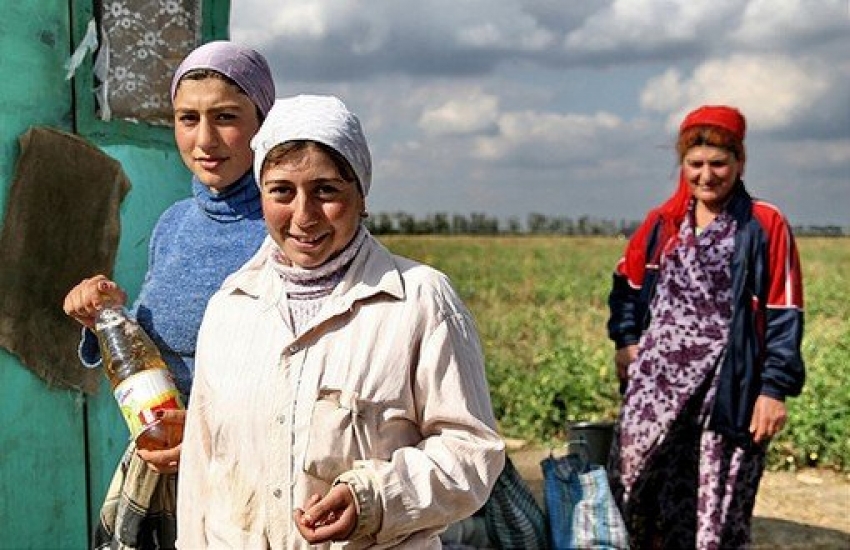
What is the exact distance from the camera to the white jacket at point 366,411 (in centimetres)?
202

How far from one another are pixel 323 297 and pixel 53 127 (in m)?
2.25

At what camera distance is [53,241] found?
4039mm

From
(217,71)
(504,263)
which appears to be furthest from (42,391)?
(504,263)

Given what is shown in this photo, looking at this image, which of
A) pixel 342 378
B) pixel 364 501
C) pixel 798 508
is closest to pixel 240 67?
pixel 342 378

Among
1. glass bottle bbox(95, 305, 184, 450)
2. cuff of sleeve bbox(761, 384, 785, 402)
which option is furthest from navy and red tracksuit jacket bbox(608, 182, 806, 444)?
glass bottle bbox(95, 305, 184, 450)

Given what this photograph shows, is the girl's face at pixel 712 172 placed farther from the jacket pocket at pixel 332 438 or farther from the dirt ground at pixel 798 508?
the jacket pocket at pixel 332 438

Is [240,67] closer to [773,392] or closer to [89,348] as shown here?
[89,348]

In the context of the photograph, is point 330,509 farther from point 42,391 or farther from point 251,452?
point 42,391

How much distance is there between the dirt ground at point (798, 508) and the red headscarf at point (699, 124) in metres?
2.20

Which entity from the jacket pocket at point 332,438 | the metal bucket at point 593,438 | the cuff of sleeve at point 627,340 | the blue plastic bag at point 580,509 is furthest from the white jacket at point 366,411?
the metal bucket at point 593,438

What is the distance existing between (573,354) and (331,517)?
7.48 metres

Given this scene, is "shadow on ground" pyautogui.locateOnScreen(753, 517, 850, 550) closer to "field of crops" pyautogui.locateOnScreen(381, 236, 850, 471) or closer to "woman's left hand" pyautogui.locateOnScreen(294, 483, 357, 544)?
"field of crops" pyautogui.locateOnScreen(381, 236, 850, 471)

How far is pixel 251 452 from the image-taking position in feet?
6.91

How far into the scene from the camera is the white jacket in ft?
6.63
